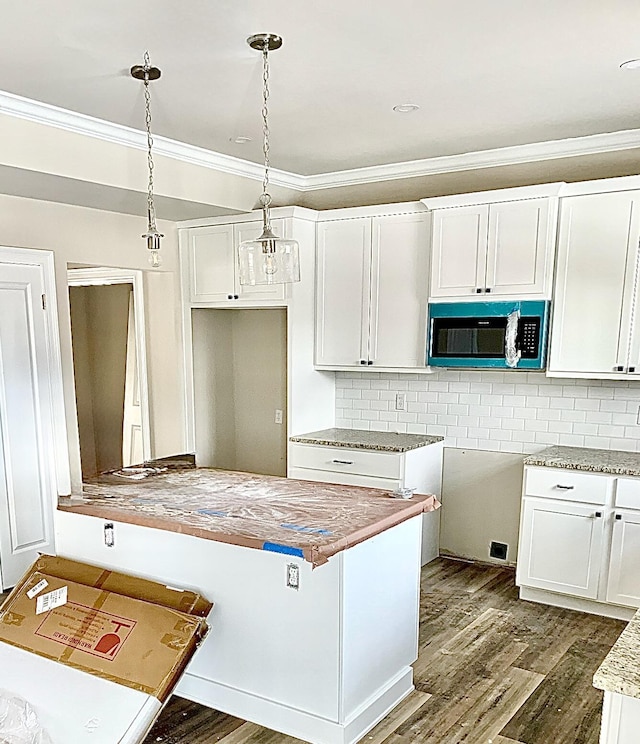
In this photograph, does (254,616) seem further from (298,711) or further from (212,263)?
(212,263)

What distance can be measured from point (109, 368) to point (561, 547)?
12.7ft

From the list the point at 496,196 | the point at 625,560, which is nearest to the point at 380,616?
the point at 625,560

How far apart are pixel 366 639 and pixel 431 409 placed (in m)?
2.30

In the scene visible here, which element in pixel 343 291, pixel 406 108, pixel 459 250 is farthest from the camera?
pixel 343 291

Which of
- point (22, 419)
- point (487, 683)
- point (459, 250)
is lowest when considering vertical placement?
point (487, 683)

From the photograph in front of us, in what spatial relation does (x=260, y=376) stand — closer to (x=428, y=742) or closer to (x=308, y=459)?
(x=308, y=459)

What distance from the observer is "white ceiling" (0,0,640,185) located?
224cm

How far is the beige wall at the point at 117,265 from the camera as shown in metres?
3.90

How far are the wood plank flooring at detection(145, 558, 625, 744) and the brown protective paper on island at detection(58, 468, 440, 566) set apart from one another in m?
0.84

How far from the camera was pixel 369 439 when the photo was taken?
14.6ft

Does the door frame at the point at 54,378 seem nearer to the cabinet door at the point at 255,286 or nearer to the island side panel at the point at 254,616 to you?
the cabinet door at the point at 255,286

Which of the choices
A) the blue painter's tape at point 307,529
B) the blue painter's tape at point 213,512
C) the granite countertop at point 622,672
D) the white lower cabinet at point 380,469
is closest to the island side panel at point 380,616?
the blue painter's tape at point 307,529

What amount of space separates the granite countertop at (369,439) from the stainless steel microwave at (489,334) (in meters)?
0.58

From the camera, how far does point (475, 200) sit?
3.94m
